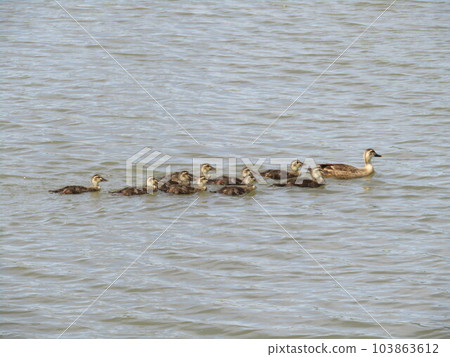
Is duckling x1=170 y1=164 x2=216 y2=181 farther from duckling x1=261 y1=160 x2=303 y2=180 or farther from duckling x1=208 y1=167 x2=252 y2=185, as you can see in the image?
duckling x1=261 y1=160 x2=303 y2=180

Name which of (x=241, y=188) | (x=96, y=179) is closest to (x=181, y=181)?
(x=241, y=188)

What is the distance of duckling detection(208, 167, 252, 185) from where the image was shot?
10898 mm

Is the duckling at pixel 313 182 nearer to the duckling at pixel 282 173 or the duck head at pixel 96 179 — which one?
the duckling at pixel 282 173

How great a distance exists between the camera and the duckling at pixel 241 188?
35.0 ft

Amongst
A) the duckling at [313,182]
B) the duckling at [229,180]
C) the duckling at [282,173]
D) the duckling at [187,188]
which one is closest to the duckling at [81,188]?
the duckling at [187,188]

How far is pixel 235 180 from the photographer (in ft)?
35.7

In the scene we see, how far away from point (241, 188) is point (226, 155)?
4.46ft

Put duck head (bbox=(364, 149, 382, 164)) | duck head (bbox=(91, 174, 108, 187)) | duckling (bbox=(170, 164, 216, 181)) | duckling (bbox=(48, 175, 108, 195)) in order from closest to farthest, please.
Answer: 1. duckling (bbox=(48, 175, 108, 195))
2. duck head (bbox=(91, 174, 108, 187))
3. duckling (bbox=(170, 164, 216, 181))
4. duck head (bbox=(364, 149, 382, 164))

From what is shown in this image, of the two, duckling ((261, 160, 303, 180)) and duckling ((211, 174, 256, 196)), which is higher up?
duckling ((261, 160, 303, 180))

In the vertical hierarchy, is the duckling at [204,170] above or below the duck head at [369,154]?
below

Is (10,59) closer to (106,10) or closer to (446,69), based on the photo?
(106,10)

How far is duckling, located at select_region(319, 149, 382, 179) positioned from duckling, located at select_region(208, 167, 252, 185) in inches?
34.5
